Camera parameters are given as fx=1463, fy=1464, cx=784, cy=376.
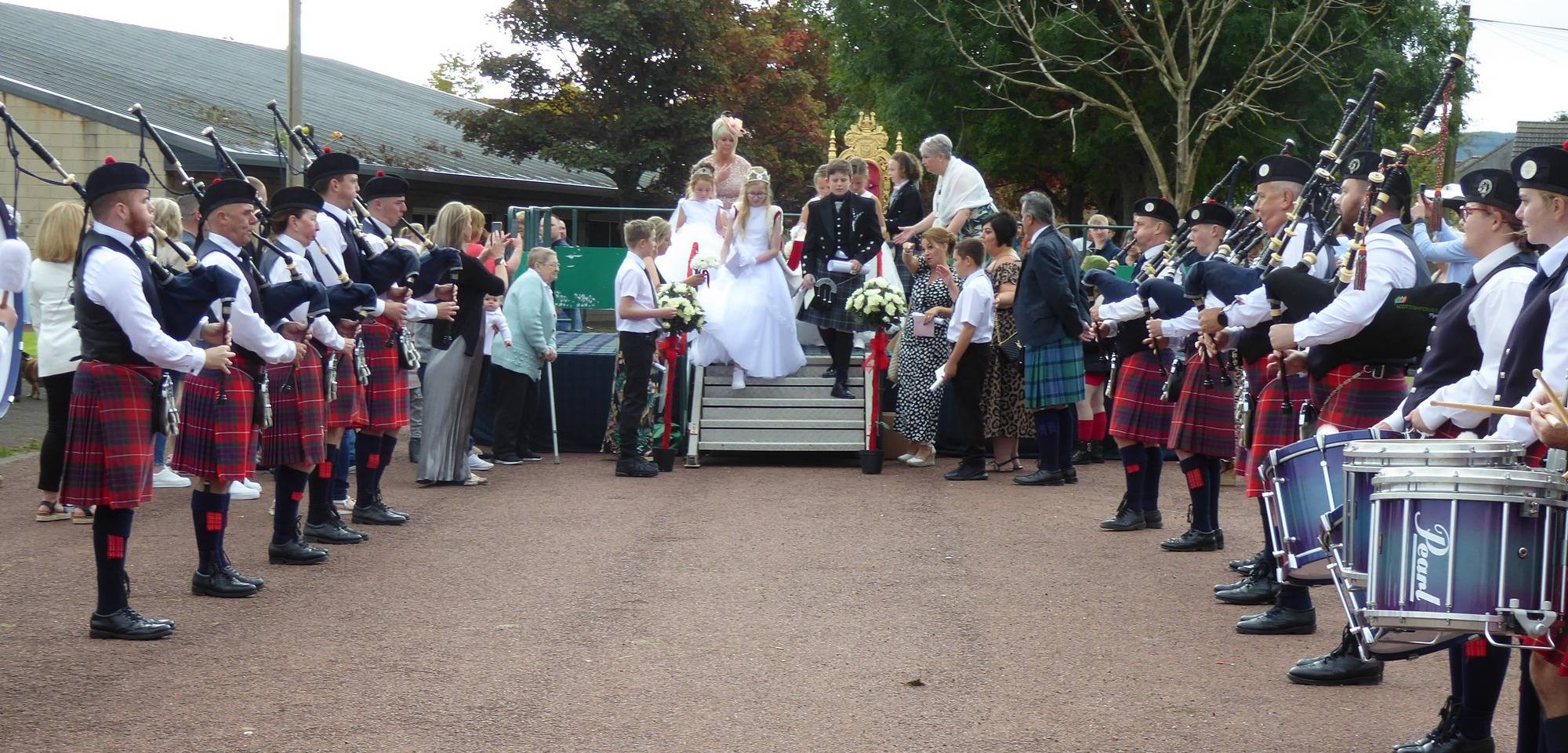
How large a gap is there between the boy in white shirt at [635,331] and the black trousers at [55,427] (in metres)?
3.63

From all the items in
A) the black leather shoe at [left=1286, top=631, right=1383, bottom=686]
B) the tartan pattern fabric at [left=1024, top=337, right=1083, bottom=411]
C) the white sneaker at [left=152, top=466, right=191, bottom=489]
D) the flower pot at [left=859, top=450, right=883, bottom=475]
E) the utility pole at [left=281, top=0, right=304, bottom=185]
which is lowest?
the black leather shoe at [left=1286, top=631, right=1383, bottom=686]

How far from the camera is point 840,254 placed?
11.3m

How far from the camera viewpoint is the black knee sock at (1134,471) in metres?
7.85

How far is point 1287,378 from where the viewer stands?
19.0ft

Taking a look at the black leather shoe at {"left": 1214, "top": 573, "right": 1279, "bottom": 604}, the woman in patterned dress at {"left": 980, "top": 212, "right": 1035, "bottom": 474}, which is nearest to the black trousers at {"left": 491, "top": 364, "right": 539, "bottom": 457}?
the woman in patterned dress at {"left": 980, "top": 212, "right": 1035, "bottom": 474}

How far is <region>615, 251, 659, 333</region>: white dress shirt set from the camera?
1019cm

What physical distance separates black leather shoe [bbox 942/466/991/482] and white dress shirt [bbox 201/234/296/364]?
5.27 m

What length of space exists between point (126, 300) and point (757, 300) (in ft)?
21.7

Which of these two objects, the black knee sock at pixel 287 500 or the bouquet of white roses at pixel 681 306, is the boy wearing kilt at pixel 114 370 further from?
the bouquet of white roses at pixel 681 306

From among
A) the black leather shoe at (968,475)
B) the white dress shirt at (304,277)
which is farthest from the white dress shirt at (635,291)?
the white dress shirt at (304,277)

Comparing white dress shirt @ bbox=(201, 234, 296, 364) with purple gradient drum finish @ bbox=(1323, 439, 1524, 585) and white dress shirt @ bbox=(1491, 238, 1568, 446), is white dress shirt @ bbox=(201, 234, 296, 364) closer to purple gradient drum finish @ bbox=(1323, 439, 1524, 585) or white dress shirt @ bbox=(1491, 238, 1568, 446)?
purple gradient drum finish @ bbox=(1323, 439, 1524, 585)

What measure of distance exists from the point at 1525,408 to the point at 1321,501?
44.1 inches

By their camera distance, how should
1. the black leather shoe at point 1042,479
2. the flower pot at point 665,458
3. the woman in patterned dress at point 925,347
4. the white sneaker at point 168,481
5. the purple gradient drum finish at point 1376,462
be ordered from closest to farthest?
1. the purple gradient drum finish at point 1376,462
2. the white sneaker at point 168,481
3. the black leather shoe at point 1042,479
4. the woman in patterned dress at point 925,347
5. the flower pot at point 665,458

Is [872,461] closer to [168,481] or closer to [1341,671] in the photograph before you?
[168,481]
